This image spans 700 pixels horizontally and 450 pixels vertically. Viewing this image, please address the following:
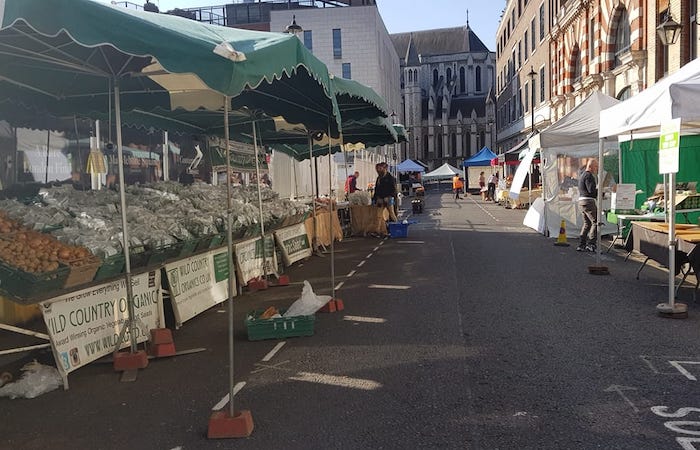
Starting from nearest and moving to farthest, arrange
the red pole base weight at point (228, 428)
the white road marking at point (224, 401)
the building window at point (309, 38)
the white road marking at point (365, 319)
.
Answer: the red pole base weight at point (228, 428)
the white road marking at point (224, 401)
the white road marking at point (365, 319)
the building window at point (309, 38)

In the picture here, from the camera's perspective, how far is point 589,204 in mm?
13039

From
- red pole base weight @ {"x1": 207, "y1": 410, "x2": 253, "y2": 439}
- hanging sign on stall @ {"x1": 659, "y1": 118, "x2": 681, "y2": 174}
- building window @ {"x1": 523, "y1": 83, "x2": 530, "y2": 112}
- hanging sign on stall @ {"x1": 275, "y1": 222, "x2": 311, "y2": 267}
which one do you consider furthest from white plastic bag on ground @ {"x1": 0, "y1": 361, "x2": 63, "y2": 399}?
building window @ {"x1": 523, "y1": 83, "x2": 530, "y2": 112}

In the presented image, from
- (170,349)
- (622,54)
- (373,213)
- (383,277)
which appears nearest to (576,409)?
(170,349)

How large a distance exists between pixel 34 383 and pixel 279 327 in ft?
8.04

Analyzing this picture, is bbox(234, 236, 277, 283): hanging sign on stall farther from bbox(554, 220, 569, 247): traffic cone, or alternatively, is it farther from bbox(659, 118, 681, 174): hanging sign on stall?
bbox(554, 220, 569, 247): traffic cone

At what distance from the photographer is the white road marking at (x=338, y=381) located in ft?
16.6

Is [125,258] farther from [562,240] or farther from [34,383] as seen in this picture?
[562,240]

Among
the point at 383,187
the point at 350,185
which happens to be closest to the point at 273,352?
the point at 383,187

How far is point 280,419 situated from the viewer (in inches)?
174

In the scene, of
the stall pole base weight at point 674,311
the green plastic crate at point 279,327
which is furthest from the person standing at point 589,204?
the green plastic crate at point 279,327

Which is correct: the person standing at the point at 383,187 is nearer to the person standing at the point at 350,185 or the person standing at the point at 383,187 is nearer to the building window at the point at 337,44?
the person standing at the point at 350,185

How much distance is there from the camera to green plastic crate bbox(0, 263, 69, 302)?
16.7 feet

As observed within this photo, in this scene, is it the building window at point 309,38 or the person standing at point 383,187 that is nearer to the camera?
the person standing at point 383,187

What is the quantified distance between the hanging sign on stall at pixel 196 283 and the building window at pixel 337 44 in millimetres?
49900
